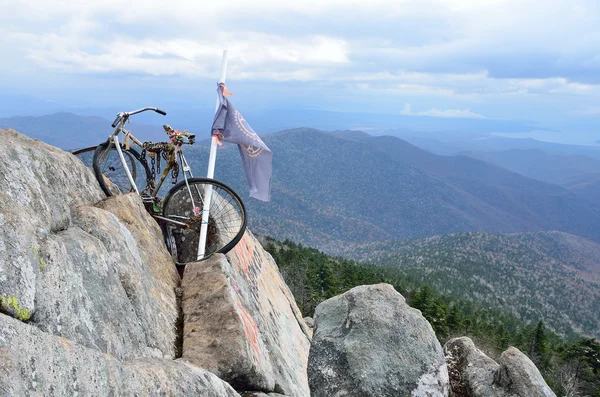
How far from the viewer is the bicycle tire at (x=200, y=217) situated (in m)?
12.4

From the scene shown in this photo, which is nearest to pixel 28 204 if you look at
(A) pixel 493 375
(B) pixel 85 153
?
(B) pixel 85 153

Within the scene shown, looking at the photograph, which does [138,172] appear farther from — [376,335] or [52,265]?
[376,335]

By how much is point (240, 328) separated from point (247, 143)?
6.11 meters

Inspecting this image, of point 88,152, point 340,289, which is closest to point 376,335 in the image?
point 88,152

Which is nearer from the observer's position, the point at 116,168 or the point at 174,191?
the point at 174,191

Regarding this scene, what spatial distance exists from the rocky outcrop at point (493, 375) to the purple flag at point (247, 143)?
8.22 meters

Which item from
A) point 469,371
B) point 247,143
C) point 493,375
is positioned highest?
point 247,143

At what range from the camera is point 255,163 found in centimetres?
1362

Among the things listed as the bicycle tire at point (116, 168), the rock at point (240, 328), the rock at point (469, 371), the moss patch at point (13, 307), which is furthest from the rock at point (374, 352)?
the moss patch at point (13, 307)

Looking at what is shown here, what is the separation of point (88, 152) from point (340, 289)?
6437 centimetres

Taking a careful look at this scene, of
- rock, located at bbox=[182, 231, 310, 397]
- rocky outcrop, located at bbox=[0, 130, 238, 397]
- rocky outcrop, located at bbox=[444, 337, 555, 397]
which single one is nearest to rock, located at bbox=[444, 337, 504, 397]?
rocky outcrop, located at bbox=[444, 337, 555, 397]

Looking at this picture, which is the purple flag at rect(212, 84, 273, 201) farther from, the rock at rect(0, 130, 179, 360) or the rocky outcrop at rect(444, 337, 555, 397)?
the rocky outcrop at rect(444, 337, 555, 397)

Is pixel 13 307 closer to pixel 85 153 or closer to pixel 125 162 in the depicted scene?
pixel 125 162

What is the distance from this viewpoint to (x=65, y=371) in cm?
496
